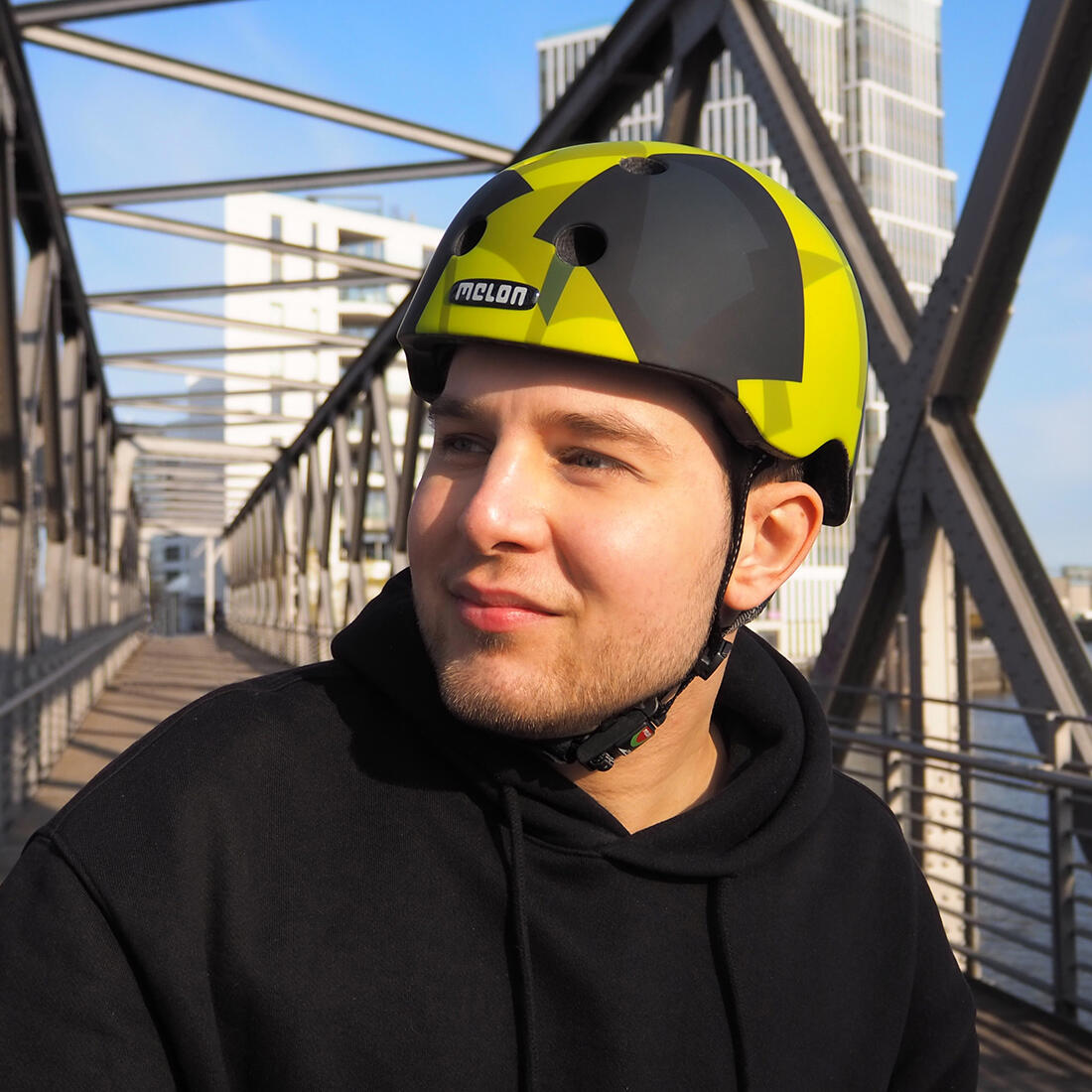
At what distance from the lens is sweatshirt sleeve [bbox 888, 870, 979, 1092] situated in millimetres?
1461

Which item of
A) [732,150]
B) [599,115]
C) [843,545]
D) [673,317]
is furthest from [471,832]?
[843,545]

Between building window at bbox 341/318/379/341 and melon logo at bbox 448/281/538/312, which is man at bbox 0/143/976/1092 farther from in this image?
building window at bbox 341/318/379/341

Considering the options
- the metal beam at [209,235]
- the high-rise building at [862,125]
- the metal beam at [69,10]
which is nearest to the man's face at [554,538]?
the metal beam at [69,10]

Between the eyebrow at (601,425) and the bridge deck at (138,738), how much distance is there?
10.1ft

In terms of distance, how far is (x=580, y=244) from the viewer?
54.7 inches

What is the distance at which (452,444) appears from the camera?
4.47 ft

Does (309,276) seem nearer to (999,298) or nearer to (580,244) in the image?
(999,298)

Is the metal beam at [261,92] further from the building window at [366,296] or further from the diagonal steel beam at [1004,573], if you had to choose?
the building window at [366,296]

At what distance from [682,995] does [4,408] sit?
6.47 metres

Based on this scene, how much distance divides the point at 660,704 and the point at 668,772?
0.13m

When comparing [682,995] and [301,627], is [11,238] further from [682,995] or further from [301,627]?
[301,627]

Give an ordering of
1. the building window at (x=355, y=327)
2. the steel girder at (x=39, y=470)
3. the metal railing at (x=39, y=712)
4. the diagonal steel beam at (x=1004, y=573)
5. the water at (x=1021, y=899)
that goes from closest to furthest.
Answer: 1. the diagonal steel beam at (x=1004, y=573)
2. the water at (x=1021, y=899)
3. the steel girder at (x=39, y=470)
4. the metal railing at (x=39, y=712)
5. the building window at (x=355, y=327)

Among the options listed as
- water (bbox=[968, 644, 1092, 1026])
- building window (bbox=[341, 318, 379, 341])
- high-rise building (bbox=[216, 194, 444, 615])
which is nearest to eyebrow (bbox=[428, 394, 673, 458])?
water (bbox=[968, 644, 1092, 1026])

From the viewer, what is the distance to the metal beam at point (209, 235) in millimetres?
10797
